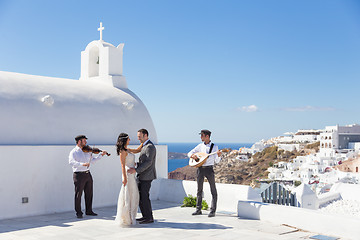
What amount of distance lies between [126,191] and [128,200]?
15 centimetres

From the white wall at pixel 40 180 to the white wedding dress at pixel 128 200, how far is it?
2.28 m

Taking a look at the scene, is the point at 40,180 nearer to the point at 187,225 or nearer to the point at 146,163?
the point at 146,163

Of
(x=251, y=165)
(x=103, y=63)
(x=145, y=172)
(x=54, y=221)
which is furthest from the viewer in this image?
(x=251, y=165)

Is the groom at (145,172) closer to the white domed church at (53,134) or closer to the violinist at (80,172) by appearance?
the violinist at (80,172)

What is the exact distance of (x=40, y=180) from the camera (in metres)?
8.22

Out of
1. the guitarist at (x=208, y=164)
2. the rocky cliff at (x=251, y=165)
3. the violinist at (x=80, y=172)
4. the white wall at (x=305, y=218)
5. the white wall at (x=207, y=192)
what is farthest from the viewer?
the rocky cliff at (x=251, y=165)

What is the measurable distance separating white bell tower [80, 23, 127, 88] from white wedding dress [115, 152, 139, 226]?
16.3 ft

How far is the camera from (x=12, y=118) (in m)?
8.02

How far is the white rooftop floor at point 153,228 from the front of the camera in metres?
6.07

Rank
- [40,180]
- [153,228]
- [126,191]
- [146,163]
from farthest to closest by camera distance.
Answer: [40,180]
[146,163]
[126,191]
[153,228]

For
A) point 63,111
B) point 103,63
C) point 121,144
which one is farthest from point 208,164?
point 103,63

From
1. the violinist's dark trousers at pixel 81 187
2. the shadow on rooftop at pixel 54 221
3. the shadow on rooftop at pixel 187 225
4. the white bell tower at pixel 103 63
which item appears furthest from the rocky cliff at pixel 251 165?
the shadow on rooftop at pixel 187 225

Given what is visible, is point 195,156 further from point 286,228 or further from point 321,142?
point 321,142

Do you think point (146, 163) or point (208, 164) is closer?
point (146, 163)
